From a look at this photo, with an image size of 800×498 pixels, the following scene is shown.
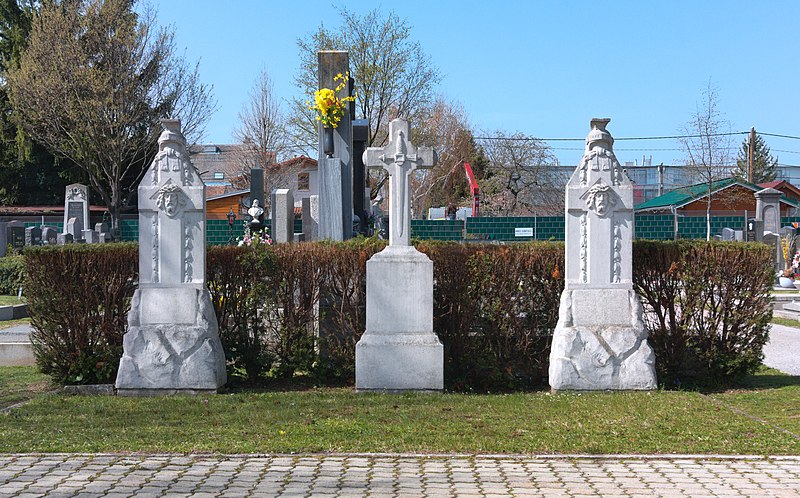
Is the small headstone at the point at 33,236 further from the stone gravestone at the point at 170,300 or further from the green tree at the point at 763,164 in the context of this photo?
the green tree at the point at 763,164

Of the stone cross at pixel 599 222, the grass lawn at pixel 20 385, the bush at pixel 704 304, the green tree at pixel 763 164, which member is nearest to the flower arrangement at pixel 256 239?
the grass lawn at pixel 20 385

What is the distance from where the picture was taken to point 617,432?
755 cm

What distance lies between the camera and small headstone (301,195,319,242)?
1974cm

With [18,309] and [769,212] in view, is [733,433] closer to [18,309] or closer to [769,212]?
[18,309]

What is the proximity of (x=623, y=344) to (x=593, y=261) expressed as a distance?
→ 39.8 inches

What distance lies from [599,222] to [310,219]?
12.6 m

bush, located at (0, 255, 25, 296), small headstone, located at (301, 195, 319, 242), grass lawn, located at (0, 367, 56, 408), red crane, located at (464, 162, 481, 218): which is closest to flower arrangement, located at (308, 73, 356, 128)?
small headstone, located at (301, 195, 319, 242)

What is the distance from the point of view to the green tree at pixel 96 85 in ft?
138

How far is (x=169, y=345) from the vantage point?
970 centimetres

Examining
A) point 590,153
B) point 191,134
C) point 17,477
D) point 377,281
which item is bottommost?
point 17,477

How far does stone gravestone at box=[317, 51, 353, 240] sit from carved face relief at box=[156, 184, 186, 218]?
554 cm

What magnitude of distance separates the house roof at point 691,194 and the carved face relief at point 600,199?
3210 cm

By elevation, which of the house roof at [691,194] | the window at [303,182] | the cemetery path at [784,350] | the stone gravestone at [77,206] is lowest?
the cemetery path at [784,350]

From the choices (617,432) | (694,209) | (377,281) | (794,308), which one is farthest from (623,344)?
(694,209)
